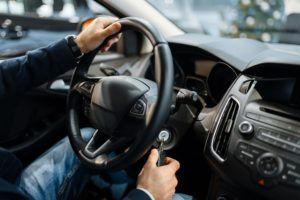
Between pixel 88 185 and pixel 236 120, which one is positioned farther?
pixel 88 185

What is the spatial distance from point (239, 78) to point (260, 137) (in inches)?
9.2

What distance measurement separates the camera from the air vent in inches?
45.4

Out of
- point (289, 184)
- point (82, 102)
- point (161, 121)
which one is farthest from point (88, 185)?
point (289, 184)

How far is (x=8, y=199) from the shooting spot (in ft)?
3.56

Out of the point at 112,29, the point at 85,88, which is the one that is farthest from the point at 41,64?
the point at 112,29

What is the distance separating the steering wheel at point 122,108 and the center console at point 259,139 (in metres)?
0.25

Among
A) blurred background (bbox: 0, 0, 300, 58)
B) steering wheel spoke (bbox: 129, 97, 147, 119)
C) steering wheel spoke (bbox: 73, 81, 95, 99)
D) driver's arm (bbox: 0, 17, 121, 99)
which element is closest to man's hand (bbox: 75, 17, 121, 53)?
driver's arm (bbox: 0, 17, 121, 99)

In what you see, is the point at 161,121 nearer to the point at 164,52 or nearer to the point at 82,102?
the point at 164,52

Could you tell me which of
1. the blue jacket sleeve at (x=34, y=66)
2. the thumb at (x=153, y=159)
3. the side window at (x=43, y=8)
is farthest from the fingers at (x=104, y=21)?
the side window at (x=43, y=8)

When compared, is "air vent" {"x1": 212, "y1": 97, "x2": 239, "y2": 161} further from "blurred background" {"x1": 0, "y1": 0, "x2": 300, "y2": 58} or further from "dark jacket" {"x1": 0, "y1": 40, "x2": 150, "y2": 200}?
"blurred background" {"x1": 0, "y1": 0, "x2": 300, "y2": 58}

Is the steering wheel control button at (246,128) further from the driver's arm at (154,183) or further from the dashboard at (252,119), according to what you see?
the driver's arm at (154,183)

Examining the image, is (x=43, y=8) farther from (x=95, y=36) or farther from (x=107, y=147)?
(x=107, y=147)

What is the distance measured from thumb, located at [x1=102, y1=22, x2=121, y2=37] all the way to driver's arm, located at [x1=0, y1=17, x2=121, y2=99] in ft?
0.17

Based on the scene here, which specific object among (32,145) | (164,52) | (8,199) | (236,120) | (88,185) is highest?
(164,52)
